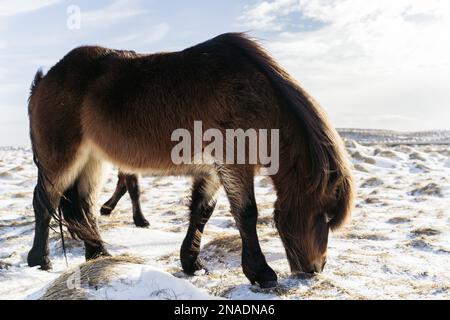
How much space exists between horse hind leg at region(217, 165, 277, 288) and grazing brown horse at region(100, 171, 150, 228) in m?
3.16

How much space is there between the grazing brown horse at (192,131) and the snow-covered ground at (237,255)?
1.03ft

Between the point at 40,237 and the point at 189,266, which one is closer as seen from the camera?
the point at 189,266

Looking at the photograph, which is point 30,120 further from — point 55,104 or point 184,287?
point 184,287

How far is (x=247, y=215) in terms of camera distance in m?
3.55

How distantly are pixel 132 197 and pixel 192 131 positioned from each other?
10.9 feet

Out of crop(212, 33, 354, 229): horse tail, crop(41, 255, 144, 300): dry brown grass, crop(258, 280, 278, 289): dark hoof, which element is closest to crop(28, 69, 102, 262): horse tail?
crop(41, 255, 144, 300): dry brown grass

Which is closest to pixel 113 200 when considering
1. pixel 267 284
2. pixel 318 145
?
pixel 267 284

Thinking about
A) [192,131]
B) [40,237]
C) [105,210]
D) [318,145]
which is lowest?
[105,210]

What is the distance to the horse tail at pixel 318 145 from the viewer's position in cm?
344

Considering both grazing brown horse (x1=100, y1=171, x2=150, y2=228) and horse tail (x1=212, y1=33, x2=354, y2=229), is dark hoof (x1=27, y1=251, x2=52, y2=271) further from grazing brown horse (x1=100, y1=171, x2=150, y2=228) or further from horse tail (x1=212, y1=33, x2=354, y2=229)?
horse tail (x1=212, y1=33, x2=354, y2=229)

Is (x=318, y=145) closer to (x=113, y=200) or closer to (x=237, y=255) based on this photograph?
(x=237, y=255)
